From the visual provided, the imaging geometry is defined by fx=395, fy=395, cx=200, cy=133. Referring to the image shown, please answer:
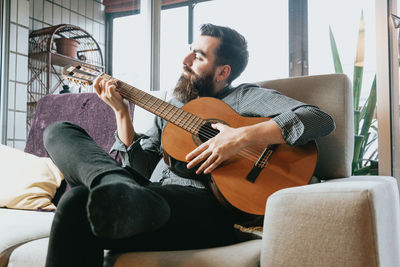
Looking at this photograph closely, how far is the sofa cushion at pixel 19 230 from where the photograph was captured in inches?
40.0

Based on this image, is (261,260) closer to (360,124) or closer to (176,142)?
(176,142)

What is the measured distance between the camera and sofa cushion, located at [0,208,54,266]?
102 centimetres

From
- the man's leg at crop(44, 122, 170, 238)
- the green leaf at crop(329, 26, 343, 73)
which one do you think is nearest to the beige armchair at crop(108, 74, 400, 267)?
the man's leg at crop(44, 122, 170, 238)

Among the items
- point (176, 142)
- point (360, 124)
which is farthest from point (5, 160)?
point (360, 124)

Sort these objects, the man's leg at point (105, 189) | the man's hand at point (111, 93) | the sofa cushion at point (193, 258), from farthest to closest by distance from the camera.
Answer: the man's hand at point (111, 93)
the sofa cushion at point (193, 258)
the man's leg at point (105, 189)

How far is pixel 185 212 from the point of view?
0.92 metres

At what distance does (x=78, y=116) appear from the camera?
1.87m

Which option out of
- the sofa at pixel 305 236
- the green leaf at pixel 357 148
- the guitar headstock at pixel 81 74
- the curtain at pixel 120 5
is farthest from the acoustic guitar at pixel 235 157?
the curtain at pixel 120 5

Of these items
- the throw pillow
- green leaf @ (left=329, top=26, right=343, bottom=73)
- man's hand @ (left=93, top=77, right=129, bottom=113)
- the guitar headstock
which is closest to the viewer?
man's hand @ (left=93, top=77, right=129, bottom=113)

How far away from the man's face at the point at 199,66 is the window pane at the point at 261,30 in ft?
2.84

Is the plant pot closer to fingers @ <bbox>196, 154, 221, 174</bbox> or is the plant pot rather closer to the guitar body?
the guitar body

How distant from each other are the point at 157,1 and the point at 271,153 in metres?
1.91

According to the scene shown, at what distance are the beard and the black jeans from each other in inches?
17.7

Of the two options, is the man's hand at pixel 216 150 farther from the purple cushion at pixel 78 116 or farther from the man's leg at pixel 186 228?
the purple cushion at pixel 78 116
